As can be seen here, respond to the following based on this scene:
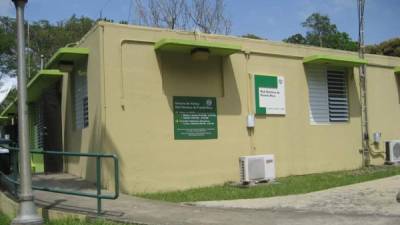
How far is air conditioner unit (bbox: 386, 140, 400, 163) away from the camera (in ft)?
53.0

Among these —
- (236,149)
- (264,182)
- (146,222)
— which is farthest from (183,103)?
Answer: (146,222)

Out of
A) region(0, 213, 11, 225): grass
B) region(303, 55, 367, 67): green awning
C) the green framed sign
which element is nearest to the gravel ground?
region(0, 213, 11, 225): grass

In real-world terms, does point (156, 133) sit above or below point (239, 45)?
below

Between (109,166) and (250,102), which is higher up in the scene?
(250,102)

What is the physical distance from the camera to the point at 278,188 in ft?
37.4

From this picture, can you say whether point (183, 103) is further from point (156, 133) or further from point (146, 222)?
point (146, 222)

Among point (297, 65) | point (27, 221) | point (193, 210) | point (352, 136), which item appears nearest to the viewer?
point (27, 221)

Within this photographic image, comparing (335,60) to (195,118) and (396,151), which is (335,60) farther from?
(195,118)

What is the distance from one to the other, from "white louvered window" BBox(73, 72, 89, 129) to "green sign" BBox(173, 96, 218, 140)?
2.19 metres

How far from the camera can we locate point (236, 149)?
13.0 metres

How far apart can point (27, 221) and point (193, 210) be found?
252cm

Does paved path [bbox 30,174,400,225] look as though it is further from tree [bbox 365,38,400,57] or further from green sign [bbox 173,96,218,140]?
tree [bbox 365,38,400,57]

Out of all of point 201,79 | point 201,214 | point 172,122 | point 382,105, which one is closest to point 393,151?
point 382,105

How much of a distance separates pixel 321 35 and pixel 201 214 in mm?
54340
